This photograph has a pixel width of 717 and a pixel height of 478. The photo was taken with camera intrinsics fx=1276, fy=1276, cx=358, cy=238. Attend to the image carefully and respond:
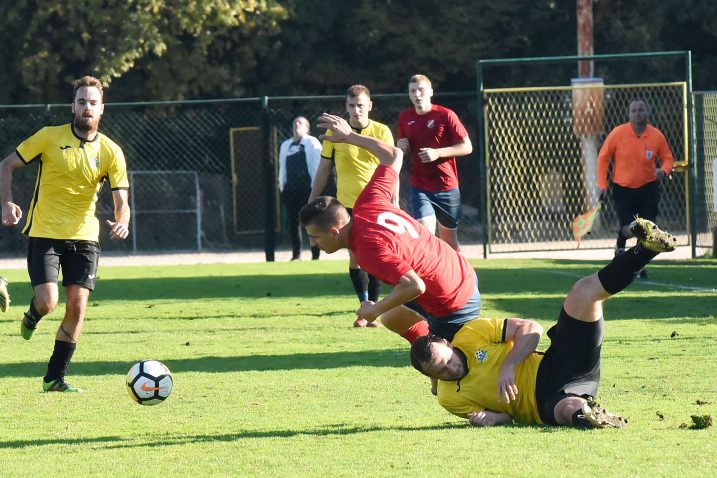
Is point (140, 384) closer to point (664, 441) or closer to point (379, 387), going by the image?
point (379, 387)

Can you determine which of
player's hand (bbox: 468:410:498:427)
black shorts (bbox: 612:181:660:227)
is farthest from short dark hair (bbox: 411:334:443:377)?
black shorts (bbox: 612:181:660:227)

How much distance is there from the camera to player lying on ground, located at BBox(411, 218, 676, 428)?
6.79 m

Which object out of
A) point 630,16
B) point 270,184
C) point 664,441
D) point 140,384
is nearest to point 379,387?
point 140,384

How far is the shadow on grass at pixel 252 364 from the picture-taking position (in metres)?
9.79

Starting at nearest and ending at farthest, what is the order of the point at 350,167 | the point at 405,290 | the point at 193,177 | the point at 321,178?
the point at 405,290 < the point at 321,178 < the point at 350,167 < the point at 193,177

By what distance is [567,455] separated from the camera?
623 cm

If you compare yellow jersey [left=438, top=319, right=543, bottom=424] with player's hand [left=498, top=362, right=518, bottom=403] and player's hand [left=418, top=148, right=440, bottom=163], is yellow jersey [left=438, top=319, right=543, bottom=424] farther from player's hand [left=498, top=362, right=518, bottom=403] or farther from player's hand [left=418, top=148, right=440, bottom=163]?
player's hand [left=418, top=148, right=440, bottom=163]

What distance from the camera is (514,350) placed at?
696 cm

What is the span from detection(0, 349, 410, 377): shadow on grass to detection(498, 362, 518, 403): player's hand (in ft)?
9.17

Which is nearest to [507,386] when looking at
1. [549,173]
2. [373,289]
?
[373,289]

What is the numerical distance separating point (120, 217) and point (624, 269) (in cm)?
390

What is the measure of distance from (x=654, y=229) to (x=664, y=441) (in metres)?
1.12

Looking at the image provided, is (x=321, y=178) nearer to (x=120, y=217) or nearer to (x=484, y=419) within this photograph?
(x=120, y=217)

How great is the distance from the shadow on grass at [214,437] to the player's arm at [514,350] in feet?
1.56
